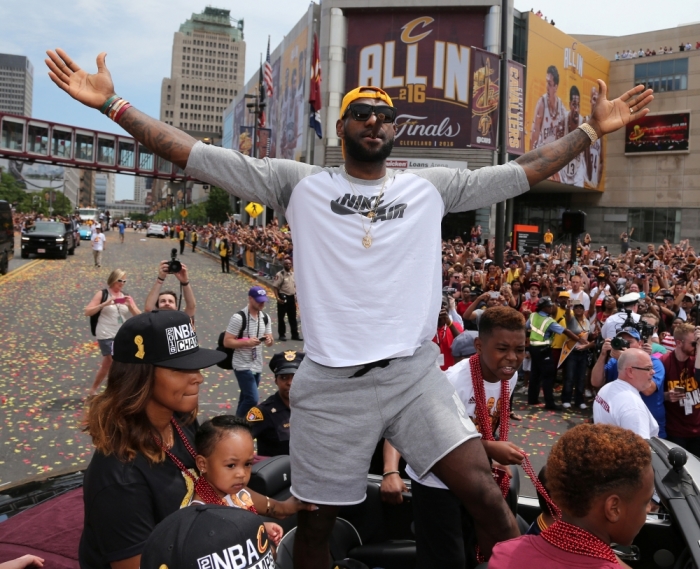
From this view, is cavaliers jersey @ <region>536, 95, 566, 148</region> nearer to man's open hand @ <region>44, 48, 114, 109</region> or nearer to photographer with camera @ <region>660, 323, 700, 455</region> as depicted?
photographer with camera @ <region>660, 323, 700, 455</region>

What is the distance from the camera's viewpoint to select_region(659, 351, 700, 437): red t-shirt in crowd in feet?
22.0

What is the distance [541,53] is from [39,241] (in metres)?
30.7

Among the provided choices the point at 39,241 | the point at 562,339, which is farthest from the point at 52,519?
the point at 39,241

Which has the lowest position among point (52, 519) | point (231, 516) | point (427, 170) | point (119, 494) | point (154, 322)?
point (52, 519)

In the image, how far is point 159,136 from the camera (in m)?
2.50

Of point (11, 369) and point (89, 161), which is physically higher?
point (89, 161)

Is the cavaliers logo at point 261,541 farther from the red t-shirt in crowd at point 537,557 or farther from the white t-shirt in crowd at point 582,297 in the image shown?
the white t-shirt in crowd at point 582,297

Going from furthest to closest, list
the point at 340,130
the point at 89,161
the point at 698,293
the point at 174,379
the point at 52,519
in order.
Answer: the point at 89,161 → the point at 698,293 → the point at 52,519 → the point at 340,130 → the point at 174,379

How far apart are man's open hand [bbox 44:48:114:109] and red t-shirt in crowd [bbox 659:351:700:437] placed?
6215 mm

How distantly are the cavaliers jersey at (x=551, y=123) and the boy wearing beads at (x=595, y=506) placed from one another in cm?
4090

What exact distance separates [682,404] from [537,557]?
564 cm

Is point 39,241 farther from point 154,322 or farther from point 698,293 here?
point 154,322

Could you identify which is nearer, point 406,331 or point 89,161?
point 406,331

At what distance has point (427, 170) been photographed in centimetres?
271
